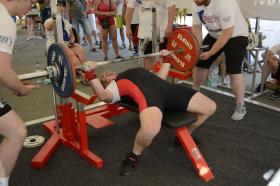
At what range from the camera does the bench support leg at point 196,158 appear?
198 centimetres

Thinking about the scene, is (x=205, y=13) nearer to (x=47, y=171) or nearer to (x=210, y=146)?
(x=210, y=146)

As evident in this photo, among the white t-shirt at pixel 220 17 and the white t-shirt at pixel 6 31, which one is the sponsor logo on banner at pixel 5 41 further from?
the white t-shirt at pixel 220 17

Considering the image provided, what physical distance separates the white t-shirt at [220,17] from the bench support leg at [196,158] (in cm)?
99

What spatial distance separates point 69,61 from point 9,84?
372 mm

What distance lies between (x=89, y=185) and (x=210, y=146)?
Answer: 964mm

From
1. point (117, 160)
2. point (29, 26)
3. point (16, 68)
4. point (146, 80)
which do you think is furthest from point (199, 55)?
point (29, 26)

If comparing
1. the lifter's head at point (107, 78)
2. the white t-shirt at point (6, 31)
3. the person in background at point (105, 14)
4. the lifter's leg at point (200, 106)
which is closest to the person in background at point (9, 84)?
the white t-shirt at point (6, 31)

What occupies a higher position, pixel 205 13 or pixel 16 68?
pixel 205 13

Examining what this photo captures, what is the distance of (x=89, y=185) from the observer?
1964mm

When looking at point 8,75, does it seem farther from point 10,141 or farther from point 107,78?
point 107,78

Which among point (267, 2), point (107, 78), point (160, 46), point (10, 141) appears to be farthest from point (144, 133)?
point (267, 2)

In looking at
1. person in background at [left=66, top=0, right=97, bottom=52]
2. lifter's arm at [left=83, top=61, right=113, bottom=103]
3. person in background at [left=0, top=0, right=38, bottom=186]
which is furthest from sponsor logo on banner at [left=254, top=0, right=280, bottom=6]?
person in background at [left=66, top=0, right=97, bottom=52]

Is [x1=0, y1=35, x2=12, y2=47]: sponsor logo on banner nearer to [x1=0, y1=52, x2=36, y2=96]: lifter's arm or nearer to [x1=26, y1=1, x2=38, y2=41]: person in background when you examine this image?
[x1=0, y1=52, x2=36, y2=96]: lifter's arm

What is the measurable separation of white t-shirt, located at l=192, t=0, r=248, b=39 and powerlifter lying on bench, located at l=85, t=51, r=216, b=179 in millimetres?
736
